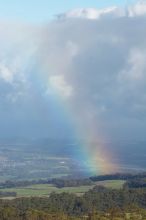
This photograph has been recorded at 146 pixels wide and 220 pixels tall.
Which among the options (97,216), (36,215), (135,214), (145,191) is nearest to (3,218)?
(36,215)

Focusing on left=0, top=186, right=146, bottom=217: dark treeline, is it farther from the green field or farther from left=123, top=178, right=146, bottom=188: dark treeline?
left=123, top=178, right=146, bottom=188: dark treeline

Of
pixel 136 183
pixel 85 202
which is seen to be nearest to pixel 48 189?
pixel 136 183

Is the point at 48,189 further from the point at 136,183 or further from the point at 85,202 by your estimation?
the point at 85,202

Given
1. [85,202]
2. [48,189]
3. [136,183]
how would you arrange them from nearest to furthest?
[85,202] < [136,183] < [48,189]

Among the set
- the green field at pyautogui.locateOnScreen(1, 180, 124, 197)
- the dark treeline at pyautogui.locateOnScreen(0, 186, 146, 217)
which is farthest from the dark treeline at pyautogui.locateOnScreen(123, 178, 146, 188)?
the dark treeline at pyautogui.locateOnScreen(0, 186, 146, 217)

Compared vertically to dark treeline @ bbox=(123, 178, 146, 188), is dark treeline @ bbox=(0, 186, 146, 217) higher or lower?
lower

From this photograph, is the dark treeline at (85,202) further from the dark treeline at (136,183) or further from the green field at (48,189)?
the dark treeline at (136,183)

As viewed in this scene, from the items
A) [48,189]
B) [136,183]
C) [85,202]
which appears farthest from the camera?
[48,189]

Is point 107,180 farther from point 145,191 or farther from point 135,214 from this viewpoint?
point 135,214

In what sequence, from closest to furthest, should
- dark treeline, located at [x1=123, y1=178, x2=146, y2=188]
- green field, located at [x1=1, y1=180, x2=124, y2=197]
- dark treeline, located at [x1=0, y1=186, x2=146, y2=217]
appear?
dark treeline, located at [x1=0, y1=186, x2=146, y2=217] < green field, located at [x1=1, y1=180, x2=124, y2=197] < dark treeline, located at [x1=123, y1=178, x2=146, y2=188]

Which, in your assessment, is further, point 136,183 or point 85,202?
point 136,183

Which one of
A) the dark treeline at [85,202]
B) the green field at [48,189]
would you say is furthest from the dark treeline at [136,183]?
the dark treeline at [85,202]

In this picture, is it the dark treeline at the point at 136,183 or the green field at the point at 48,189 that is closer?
the green field at the point at 48,189
